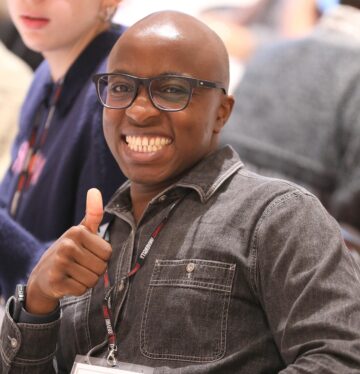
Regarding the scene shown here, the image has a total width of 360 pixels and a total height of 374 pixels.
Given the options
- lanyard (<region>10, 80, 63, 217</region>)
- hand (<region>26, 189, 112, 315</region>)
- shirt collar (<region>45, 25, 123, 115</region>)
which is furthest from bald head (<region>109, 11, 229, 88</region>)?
lanyard (<region>10, 80, 63, 217</region>)

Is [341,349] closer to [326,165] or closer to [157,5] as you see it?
[326,165]

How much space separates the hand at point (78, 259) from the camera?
41.8 inches

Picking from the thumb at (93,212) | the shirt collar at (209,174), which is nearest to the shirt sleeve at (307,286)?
the shirt collar at (209,174)

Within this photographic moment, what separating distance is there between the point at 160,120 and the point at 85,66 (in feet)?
1.47

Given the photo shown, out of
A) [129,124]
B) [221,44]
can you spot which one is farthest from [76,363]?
[221,44]

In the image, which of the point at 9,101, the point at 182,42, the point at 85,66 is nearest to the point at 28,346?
the point at 182,42

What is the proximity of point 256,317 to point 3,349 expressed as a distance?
0.37 metres

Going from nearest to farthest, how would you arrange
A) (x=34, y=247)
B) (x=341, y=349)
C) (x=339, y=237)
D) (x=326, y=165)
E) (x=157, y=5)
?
(x=341, y=349) < (x=339, y=237) < (x=34, y=247) < (x=326, y=165) < (x=157, y=5)

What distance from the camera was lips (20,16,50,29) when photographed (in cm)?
150

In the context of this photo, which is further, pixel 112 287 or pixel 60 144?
pixel 60 144

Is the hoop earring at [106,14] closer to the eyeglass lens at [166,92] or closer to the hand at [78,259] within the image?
the eyeglass lens at [166,92]

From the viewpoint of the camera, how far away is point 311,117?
7.35 ft

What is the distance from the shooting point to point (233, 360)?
3.34ft

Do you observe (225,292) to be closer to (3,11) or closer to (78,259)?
(78,259)
